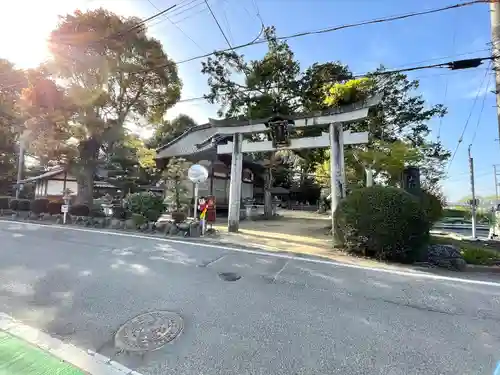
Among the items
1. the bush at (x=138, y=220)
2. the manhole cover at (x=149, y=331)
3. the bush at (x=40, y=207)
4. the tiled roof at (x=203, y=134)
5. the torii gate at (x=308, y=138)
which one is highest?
the tiled roof at (x=203, y=134)

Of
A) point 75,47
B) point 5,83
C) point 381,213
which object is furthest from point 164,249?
point 5,83

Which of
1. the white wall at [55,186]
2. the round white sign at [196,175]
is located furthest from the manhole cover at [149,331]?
the white wall at [55,186]

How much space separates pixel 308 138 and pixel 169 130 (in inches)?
1084

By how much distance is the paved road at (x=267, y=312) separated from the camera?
2434 millimetres

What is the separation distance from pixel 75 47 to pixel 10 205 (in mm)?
9783

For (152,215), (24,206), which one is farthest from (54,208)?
(152,215)

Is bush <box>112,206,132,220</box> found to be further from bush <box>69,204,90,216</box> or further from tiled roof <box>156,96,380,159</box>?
tiled roof <box>156,96,380,159</box>

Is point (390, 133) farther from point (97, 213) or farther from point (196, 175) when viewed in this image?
point (97, 213)

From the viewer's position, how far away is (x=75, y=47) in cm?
1302

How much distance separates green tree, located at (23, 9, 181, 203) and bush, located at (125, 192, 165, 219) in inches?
229

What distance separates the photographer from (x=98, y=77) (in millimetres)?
13781

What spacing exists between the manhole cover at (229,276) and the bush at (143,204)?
20.8 ft

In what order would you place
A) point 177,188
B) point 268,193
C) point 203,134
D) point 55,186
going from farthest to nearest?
point 55,186, point 203,134, point 268,193, point 177,188

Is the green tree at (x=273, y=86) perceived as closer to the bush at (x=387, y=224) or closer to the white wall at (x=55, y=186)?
the bush at (x=387, y=224)
